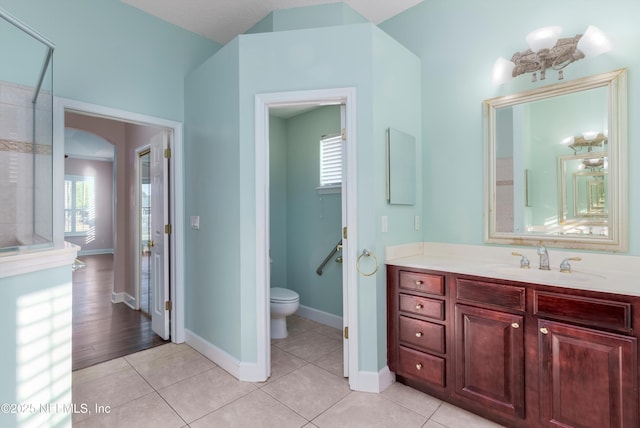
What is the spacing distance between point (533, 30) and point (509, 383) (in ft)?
7.41

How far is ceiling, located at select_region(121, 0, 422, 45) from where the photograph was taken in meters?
2.71

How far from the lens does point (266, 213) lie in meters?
2.38

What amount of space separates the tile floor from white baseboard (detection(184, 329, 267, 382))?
5 cm

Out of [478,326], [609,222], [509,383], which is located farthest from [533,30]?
[509,383]

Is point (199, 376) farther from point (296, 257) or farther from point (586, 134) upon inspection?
point (586, 134)

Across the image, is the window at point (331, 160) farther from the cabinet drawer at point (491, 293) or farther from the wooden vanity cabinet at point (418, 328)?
the cabinet drawer at point (491, 293)

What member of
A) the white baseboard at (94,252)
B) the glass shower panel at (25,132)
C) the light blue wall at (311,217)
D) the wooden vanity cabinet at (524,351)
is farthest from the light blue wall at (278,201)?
the white baseboard at (94,252)

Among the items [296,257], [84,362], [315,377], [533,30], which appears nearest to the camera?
[533,30]

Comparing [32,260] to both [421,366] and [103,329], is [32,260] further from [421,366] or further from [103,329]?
[103,329]

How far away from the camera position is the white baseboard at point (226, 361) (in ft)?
7.72

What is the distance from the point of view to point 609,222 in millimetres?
1906

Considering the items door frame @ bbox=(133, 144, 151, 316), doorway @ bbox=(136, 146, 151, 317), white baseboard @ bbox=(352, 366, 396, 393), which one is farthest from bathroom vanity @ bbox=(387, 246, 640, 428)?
door frame @ bbox=(133, 144, 151, 316)

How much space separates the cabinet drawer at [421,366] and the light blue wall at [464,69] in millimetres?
921

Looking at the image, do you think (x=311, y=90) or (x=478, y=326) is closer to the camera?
(x=478, y=326)
